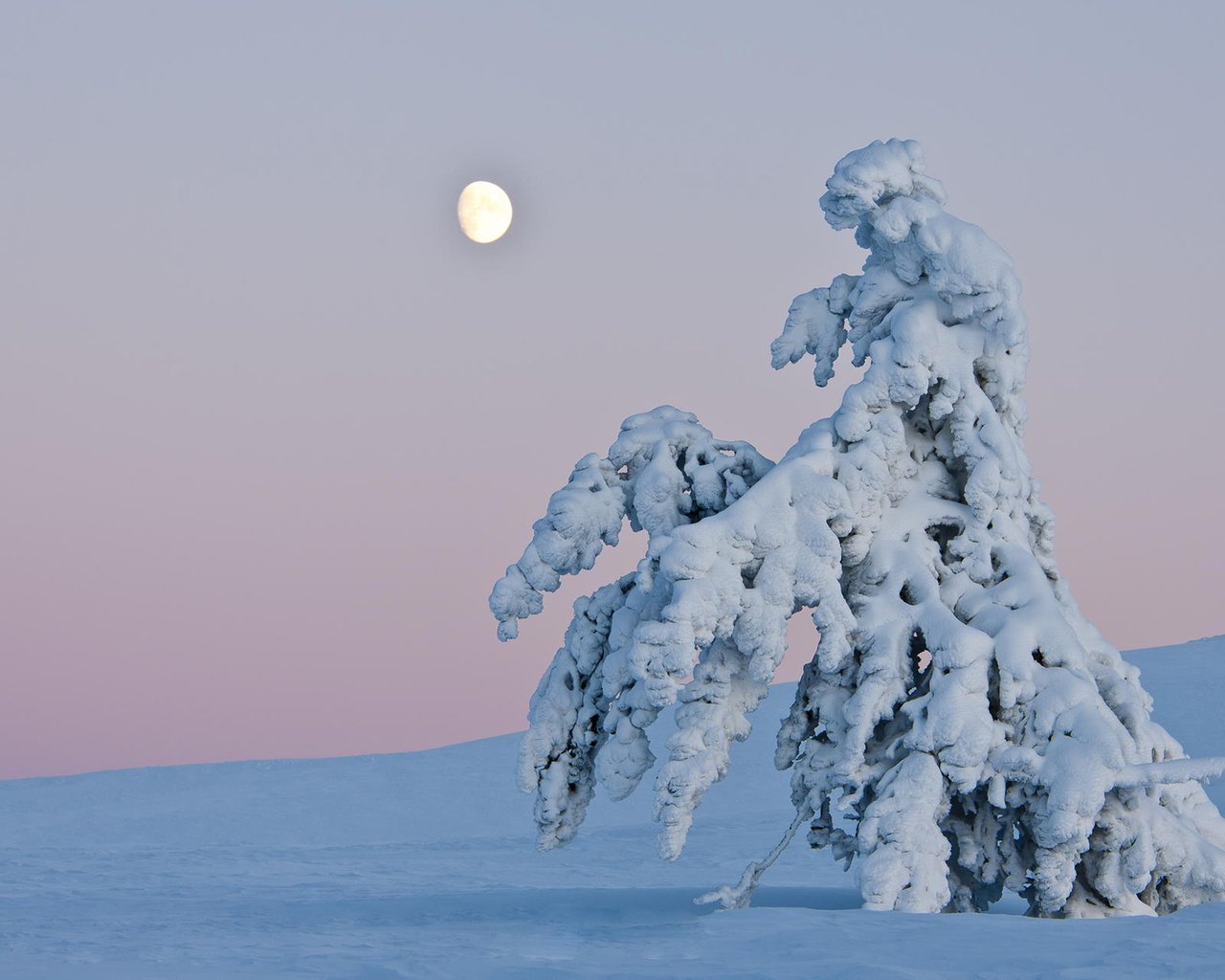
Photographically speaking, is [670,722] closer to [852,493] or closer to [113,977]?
[852,493]

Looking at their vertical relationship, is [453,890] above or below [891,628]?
below

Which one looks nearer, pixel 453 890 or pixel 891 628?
pixel 891 628

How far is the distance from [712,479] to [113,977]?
5264mm

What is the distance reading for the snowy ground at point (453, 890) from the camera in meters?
7.25

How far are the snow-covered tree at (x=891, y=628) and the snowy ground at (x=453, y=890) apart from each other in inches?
Answer: 36.9

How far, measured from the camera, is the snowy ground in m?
7.25

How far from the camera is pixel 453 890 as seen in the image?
1412 cm

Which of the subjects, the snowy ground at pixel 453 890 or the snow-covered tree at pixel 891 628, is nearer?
the snowy ground at pixel 453 890

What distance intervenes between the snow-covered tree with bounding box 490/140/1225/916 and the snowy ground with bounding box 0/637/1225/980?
0.94m

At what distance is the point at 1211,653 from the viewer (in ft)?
102

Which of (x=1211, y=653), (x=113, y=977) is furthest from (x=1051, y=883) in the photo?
(x=1211, y=653)

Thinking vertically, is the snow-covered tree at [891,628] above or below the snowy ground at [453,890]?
above

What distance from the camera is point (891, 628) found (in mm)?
9859

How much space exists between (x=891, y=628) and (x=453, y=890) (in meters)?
6.04
